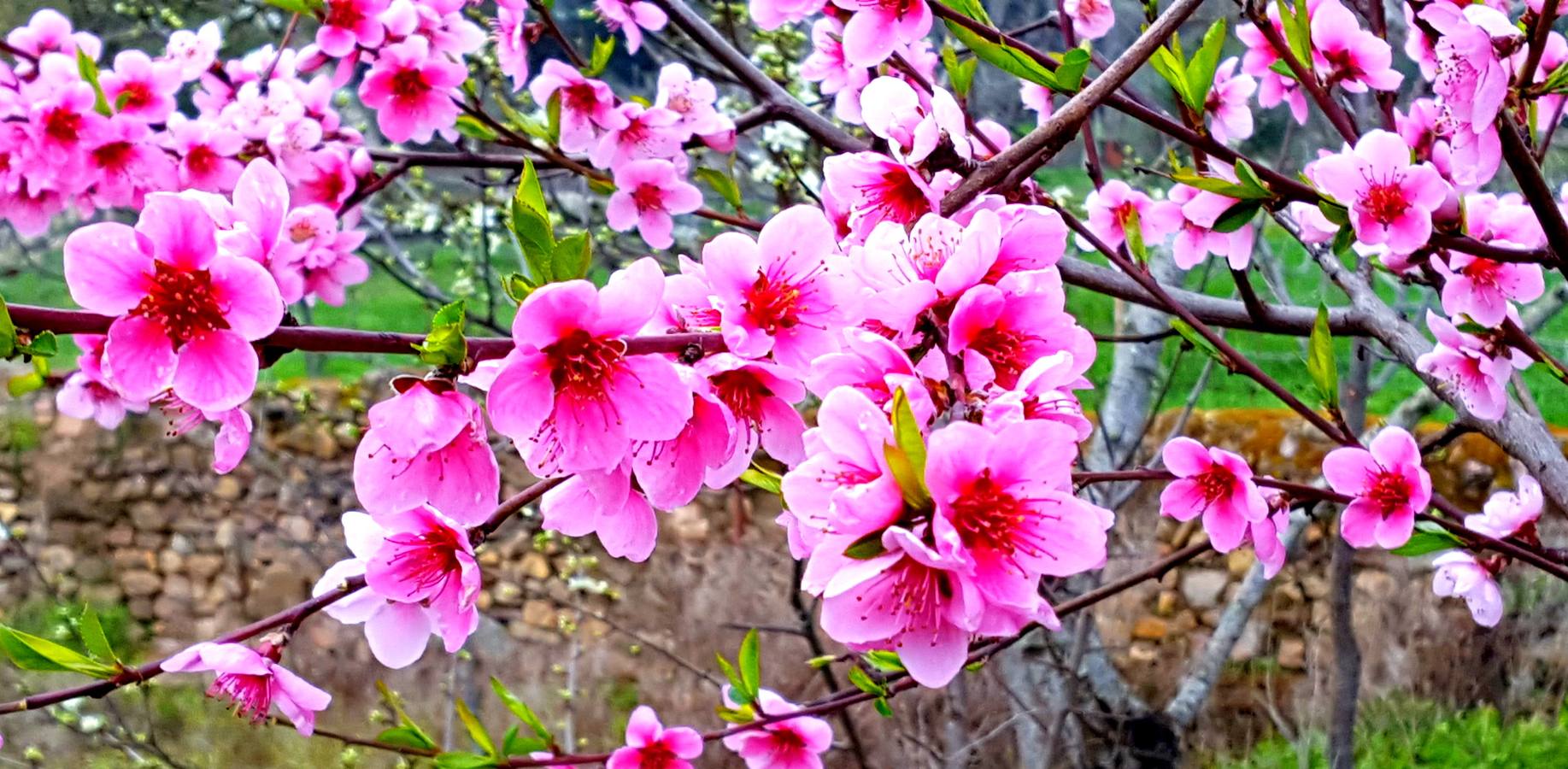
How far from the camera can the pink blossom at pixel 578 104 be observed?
1.62m

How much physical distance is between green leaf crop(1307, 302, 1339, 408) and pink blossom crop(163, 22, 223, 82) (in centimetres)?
187

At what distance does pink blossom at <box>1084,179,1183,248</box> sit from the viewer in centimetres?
149

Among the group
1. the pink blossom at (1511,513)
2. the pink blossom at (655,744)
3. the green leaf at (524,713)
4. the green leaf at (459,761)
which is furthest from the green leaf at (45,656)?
the pink blossom at (1511,513)

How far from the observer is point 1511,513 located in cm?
137

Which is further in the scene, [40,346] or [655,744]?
[655,744]

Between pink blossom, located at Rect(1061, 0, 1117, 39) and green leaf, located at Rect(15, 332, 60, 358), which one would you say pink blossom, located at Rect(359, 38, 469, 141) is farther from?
green leaf, located at Rect(15, 332, 60, 358)

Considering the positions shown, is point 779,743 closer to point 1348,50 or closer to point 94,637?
point 94,637

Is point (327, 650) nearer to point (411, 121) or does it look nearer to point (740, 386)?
point (411, 121)

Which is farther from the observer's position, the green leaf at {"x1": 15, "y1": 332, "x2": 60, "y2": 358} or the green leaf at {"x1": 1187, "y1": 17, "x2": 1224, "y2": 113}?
the green leaf at {"x1": 1187, "y1": 17, "x2": 1224, "y2": 113}

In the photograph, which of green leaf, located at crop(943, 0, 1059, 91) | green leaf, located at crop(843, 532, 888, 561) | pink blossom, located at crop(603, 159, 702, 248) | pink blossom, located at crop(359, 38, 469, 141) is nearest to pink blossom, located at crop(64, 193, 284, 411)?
green leaf, located at crop(843, 532, 888, 561)

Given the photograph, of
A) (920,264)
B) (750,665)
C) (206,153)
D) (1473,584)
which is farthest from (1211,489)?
(206,153)

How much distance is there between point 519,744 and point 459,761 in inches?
6.0

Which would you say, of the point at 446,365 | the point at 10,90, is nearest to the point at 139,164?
the point at 10,90

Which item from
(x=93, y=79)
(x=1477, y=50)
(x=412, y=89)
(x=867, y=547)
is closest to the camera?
(x=867, y=547)
